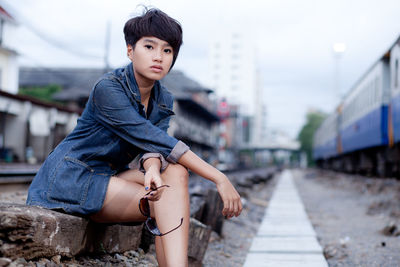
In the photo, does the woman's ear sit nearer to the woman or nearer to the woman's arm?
the woman

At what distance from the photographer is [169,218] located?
212 centimetres

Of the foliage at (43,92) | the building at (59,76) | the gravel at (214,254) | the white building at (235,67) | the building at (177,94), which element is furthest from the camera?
the white building at (235,67)

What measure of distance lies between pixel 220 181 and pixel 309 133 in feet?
300

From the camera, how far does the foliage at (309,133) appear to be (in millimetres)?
90125

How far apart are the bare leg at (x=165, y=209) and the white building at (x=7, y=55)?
24.3 m

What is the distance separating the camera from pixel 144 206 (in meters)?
2.21

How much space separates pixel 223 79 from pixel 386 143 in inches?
3328

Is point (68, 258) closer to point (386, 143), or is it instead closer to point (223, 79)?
point (386, 143)

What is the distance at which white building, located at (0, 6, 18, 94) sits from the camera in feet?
80.7

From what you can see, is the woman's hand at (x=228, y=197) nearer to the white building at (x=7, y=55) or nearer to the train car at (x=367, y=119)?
the train car at (x=367, y=119)

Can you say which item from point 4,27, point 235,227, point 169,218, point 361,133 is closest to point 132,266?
point 169,218

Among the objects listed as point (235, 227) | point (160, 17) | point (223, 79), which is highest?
point (223, 79)

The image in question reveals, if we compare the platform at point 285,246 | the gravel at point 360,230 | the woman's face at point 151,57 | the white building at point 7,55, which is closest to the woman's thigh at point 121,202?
the woman's face at point 151,57

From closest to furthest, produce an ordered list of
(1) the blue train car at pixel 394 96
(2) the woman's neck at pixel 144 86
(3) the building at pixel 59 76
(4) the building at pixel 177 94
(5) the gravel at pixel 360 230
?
(2) the woman's neck at pixel 144 86 < (5) the gravel at pixel 360 230 < (1) the blue train car at pixel 394 96 < (4) the building at pixel 177 94 < (3) the building at pixel 59 76
